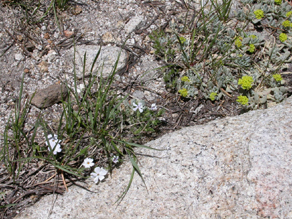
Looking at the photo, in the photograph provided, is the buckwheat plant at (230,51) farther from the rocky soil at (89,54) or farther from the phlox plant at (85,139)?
the phlox plant at (85,139)

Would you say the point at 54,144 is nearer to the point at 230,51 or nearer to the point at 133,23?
the point at 133,23

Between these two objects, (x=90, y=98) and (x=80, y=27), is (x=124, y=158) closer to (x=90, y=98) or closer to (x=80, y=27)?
(x=90, y=98)

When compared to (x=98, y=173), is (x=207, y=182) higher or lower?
lower

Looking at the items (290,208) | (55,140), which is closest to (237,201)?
(290,208)

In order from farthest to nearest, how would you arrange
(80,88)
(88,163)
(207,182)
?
(80,88), (88,163), (207,182)

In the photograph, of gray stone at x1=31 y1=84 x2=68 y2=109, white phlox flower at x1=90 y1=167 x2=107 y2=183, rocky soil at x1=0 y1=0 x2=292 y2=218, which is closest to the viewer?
white phlox flower at x1=90 y1=167 x2=107 y2=183

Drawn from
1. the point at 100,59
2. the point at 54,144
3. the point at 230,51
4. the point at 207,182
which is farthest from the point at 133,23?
the point at 207,182

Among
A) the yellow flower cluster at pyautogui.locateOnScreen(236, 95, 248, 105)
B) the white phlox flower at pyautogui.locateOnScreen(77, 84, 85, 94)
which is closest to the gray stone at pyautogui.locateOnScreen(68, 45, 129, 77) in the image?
the white phlox flower at pyautogui.locateOnScreen(77, 84, 85, 94)

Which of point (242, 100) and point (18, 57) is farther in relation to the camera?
point (18, 57)

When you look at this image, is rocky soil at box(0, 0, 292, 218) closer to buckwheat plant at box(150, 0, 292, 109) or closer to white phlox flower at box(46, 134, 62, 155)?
buckwheat plant at box(150, 0, 292, 109)
